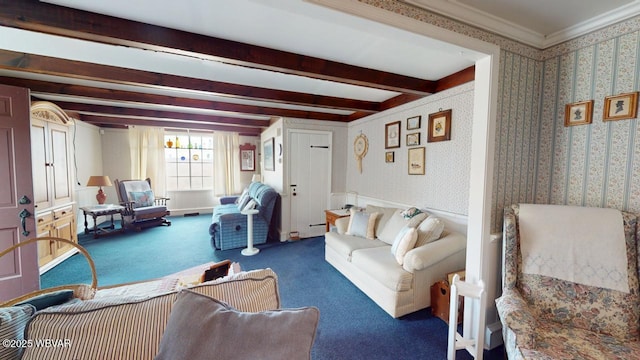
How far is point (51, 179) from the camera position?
314 centimetres

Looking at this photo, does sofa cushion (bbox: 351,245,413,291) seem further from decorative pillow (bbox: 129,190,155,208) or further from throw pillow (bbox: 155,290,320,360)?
decorative pillow (bbox: 129,190,155,208)

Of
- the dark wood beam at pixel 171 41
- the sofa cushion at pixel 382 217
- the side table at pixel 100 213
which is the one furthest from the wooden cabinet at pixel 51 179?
the sofa cushion at pixel 382 217

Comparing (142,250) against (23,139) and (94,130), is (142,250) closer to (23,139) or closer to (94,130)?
(23,139)

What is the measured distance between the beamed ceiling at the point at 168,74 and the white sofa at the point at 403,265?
1.61 metres

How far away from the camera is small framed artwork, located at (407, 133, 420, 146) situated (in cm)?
309

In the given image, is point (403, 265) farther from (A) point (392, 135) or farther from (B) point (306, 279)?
(A) point (392, 135)

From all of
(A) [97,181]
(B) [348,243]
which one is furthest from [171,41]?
(A) [97,181]

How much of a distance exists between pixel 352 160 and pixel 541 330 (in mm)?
3488

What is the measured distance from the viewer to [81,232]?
4656mm

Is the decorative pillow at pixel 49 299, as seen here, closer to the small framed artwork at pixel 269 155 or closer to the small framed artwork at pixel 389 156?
the small framed artwork at pixel 389 156

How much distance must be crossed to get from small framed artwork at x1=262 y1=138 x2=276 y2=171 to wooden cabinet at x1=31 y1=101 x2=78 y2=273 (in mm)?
3116

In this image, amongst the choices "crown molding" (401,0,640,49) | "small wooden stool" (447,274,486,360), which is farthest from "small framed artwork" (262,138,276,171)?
"small wooden stool" (447,274,486,360)

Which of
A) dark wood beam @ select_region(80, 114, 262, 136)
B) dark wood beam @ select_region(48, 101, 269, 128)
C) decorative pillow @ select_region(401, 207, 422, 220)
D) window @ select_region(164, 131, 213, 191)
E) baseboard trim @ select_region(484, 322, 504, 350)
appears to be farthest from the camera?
window @ select_region(164, 131, 213, 191)

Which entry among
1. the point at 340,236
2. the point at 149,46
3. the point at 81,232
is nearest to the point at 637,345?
the point at 340,236
